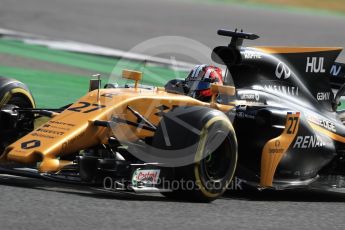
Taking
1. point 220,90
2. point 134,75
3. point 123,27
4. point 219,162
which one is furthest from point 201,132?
point 123,27

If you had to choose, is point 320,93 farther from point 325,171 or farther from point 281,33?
point 281,33

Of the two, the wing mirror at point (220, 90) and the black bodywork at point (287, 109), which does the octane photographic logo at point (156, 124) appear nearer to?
the wing mirror at point (220, 90)

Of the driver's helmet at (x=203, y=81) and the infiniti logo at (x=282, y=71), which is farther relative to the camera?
the infiniti logo at (x=282, y=71)

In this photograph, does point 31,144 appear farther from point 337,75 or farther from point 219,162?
point 337,75

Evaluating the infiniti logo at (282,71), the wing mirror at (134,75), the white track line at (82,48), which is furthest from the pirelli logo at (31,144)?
the white track line at (82,48)

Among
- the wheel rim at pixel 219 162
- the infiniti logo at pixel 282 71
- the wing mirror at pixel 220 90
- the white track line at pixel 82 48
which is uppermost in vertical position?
the white track line at pixel 82 48

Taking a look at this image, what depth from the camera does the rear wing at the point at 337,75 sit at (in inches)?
419

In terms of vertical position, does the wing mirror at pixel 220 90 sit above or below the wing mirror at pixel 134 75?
below

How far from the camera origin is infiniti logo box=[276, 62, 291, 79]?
31.7 feet

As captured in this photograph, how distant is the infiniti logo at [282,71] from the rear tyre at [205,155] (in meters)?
1.54

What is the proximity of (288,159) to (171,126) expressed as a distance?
156 centimetres

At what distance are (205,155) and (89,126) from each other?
106cm

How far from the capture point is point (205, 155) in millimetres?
8102

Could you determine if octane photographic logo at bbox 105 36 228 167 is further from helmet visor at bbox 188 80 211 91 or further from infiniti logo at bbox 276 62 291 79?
infiniti logo at bbox 276 62 291 79
